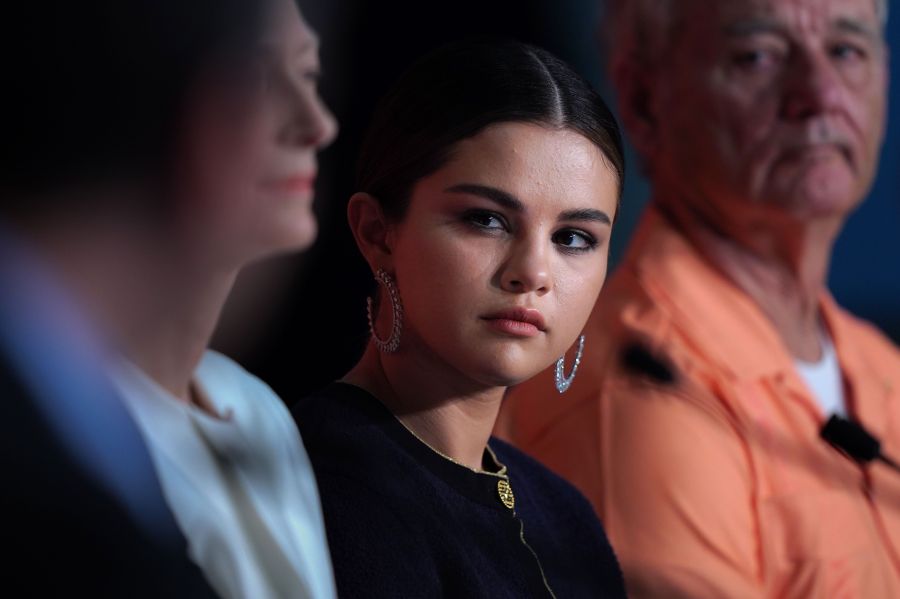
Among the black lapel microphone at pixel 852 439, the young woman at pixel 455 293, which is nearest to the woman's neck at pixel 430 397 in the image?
the young woman at pixel 455 293

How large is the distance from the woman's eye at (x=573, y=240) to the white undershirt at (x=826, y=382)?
23.6 inches

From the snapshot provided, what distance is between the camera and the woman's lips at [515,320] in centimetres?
73

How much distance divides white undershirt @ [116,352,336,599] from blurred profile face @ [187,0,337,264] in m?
0.08

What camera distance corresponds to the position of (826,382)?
1334 millimetres

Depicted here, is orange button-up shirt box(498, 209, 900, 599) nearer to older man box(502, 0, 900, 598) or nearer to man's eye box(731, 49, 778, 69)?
older man box(502, 0, 900, 598)

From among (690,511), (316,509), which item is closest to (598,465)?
(690,511)

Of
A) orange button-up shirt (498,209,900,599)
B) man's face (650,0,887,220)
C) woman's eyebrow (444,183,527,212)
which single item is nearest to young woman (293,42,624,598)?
woman's eyebrow (444,183,527,212)

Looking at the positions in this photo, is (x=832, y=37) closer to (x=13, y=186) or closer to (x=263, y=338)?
(x=263, y=338)

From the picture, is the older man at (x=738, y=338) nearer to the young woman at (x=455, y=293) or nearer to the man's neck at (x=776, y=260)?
the man's neck at (x=776, y=260)

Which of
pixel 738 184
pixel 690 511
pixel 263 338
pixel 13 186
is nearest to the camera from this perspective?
pixel 13 186

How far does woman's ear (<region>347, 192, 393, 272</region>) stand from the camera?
76 centimetres

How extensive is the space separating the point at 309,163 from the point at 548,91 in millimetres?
175

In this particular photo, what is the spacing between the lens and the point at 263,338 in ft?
2.23

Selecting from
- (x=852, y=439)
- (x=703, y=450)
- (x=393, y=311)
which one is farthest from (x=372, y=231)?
(x=852, y=439)
